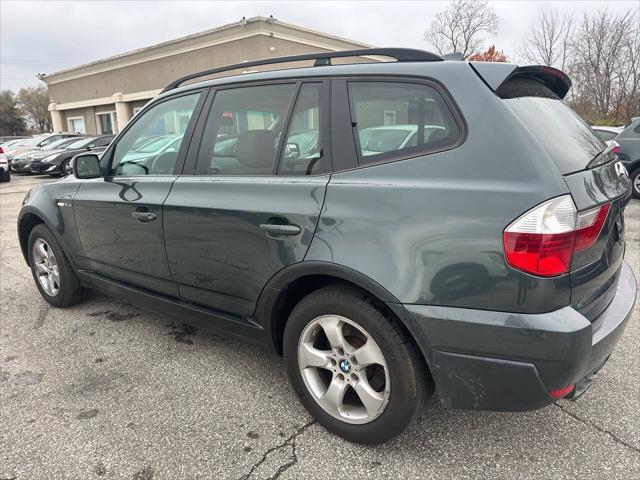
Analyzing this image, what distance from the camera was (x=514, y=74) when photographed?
2.02m

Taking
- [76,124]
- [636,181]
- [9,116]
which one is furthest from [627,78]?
[9,116]

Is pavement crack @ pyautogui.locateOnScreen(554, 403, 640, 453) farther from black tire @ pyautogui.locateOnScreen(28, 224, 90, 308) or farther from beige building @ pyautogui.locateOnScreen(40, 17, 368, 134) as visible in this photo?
beige building @ pyautogui.locateOnScreen(40, 17, 368, 134)

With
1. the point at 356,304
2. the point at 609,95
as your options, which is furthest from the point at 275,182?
the point at 609,95

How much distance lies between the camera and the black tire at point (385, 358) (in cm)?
194

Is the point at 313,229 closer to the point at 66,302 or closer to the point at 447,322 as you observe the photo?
the point at 447,322

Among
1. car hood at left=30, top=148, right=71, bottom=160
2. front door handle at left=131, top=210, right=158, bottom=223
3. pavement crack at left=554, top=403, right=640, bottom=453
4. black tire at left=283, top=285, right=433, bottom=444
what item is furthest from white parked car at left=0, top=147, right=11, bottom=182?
pavement crack at left=554, top=403, right=640, bottom=453

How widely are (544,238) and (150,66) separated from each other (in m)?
24.4

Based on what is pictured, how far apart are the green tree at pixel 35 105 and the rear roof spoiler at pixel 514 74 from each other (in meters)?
71.4

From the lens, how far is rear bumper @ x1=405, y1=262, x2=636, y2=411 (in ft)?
5.49

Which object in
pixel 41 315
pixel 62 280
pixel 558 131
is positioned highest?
pixel 558 131

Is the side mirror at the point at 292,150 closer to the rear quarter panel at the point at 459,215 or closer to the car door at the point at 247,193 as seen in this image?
the car door at the point at 247,193

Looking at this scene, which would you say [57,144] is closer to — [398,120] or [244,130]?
[244,130]

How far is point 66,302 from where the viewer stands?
12.7 ft

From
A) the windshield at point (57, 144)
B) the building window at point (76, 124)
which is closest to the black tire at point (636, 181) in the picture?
the windshield at point (57, 144)
